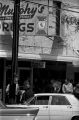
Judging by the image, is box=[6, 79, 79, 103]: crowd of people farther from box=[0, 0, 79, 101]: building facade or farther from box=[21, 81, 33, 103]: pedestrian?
box=[0, 0, 79, 101]: building facade

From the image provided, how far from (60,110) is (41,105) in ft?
2.50

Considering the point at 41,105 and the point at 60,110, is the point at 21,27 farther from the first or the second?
the point at 60,110

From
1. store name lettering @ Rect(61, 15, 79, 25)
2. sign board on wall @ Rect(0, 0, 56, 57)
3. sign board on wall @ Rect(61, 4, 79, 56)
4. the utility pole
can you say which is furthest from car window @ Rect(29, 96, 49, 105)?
store name lettering @ Rect(61, 15, 79, 25)

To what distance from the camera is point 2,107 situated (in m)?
9.44

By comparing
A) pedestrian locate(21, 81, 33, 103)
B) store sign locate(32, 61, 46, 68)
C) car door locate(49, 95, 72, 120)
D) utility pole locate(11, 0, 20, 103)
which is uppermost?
utility pole locate(11, 0, 20, 103)

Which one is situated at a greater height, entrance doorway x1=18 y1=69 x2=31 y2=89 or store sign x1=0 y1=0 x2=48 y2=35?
store sign x1=0 y1=0 x2=48 y2=35

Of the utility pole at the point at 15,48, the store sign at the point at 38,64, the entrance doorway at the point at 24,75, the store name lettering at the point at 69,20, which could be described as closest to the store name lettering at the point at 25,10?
the store name lettering at the point at 69,20

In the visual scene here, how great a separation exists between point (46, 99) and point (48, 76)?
8693 mm

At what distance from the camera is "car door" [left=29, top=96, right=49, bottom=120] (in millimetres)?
14637

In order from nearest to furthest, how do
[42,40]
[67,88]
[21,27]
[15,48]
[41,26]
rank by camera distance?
1. [15,48]
2. [67,88]
3. [21,27]
4. [41,26]
5. [42,40]

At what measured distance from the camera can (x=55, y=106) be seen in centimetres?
1477

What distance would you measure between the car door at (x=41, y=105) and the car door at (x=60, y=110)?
19cm

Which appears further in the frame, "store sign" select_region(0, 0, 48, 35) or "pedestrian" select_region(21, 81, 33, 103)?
"store sign" select_region(0, 0, 48, 35)

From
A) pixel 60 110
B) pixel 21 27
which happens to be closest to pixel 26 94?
pixel 21 27
